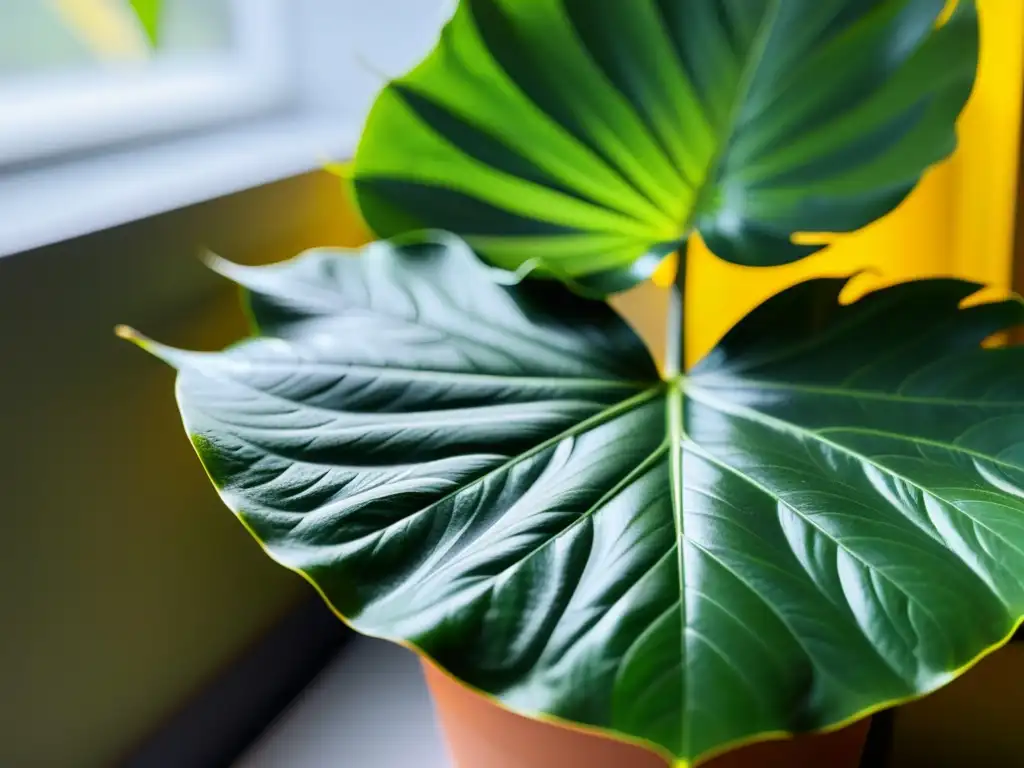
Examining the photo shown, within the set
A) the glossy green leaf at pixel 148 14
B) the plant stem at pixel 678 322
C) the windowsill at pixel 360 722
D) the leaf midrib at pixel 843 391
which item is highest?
the glossy green leaf at pixel 148 14

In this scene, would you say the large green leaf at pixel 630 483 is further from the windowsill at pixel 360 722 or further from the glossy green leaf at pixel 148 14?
the windowsill at pixel 360 722

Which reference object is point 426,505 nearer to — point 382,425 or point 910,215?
point 382,425

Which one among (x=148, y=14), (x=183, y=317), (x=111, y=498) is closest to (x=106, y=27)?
(x=148, y=14)

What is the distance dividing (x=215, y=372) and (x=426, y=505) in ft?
0.48

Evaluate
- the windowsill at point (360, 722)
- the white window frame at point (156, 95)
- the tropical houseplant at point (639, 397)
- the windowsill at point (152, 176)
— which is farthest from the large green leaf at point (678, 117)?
the windowsill at point (360, 722)

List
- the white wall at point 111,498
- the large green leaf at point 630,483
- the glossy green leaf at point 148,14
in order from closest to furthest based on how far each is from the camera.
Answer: the large green leaf at point 630,483 → the white wall at point 111,498 → the glossy green leaf at point 148,14

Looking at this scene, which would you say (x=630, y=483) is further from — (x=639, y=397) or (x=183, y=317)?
(x=183, y=317)

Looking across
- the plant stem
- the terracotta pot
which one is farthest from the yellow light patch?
the terracotta pot

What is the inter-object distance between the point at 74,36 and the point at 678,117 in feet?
1.69

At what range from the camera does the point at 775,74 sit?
613 mm

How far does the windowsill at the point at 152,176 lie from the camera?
56 centimetres

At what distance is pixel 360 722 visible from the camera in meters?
0.75

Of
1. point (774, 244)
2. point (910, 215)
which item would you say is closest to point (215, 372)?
point (774, 244)

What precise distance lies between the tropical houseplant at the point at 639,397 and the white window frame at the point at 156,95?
8.4 inches
